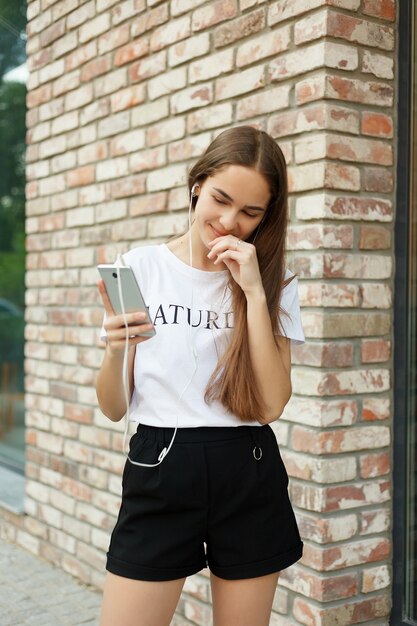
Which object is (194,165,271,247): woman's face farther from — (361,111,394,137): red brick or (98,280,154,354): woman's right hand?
(361,111,394,137): red brick

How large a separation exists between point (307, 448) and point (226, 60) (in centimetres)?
147

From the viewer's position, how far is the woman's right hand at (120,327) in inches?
68.4

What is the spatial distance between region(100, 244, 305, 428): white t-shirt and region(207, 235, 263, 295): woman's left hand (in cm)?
10

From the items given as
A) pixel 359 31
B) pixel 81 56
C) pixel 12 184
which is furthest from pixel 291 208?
pixel 12 184

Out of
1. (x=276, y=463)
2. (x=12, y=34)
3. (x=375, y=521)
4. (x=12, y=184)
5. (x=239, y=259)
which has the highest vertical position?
(x=12, y=34)

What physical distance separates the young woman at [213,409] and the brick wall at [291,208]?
0.65 metres

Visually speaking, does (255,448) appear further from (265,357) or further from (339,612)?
(339,612)

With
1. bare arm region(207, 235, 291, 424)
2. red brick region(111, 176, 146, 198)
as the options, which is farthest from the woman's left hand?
red brick region(111, 176, 146, 198)

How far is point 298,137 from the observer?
8.61ft

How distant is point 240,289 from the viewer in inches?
76.5

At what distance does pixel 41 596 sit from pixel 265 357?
7.54ft

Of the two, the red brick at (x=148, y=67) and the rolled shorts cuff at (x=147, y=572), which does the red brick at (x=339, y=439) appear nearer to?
the rolled shorts cuff at (x=147, y=572)

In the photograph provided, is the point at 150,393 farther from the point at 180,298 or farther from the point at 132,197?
the point at 132,197

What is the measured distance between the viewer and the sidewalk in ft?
11.0
